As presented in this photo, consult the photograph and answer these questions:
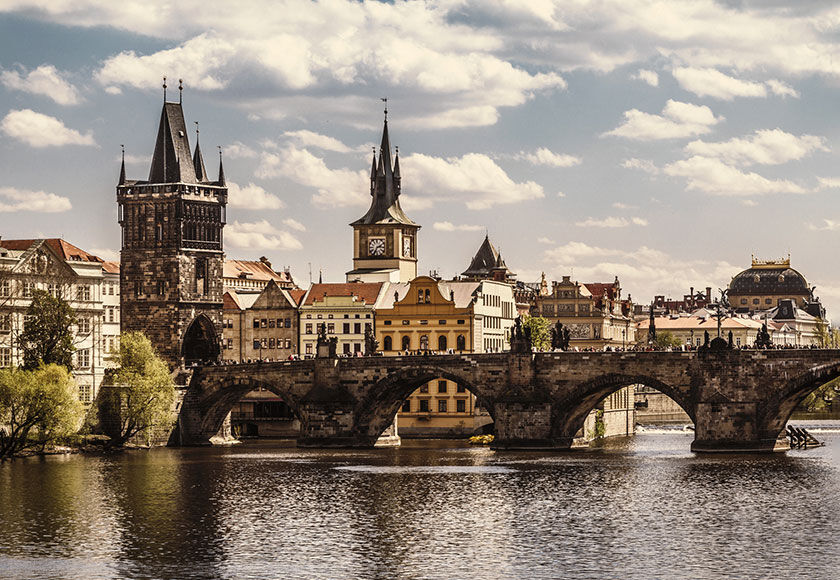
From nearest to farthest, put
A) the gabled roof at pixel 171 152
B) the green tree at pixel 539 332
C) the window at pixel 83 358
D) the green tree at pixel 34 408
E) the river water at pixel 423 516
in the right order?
1. the river water at pixel 423 516
2. the green tree at pixel 34 408
3. the window at pixel 83 358
4. the gabled roof at pixel 171 152
5. the green tree at pixel 539 332

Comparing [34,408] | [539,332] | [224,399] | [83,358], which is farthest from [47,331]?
[539,332]

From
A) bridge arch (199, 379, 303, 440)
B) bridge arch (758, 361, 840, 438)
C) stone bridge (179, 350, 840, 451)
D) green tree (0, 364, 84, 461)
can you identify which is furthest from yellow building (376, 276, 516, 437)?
green tree (0, 364, 84, 461)

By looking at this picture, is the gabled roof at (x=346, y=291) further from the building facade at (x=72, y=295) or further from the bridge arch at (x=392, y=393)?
the building facade at (x=72, y=295)

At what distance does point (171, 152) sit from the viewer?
170 metres

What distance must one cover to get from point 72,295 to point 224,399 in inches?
712

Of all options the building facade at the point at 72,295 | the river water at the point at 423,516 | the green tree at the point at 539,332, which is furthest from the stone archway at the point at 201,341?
the green tree at the point at 539,332

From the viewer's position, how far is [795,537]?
9031 centimetres

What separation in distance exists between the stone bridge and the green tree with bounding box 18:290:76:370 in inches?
765

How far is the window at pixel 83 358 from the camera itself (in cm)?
14862

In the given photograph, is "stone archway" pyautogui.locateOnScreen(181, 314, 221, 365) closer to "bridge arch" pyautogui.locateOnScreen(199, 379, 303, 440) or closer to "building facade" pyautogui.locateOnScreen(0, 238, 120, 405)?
"bridge arch" pyautogui.locateOnScreen(199, 379, 303, 440)

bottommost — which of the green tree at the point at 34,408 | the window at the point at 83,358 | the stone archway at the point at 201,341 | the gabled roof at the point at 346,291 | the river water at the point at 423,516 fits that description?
the river water at the point at 423,516

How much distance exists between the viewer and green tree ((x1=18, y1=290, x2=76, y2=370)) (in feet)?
458

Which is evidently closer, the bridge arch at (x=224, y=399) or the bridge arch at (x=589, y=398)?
the bridge arch at (x=589, y=398)

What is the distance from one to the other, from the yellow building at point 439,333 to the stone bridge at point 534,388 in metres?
15.4
